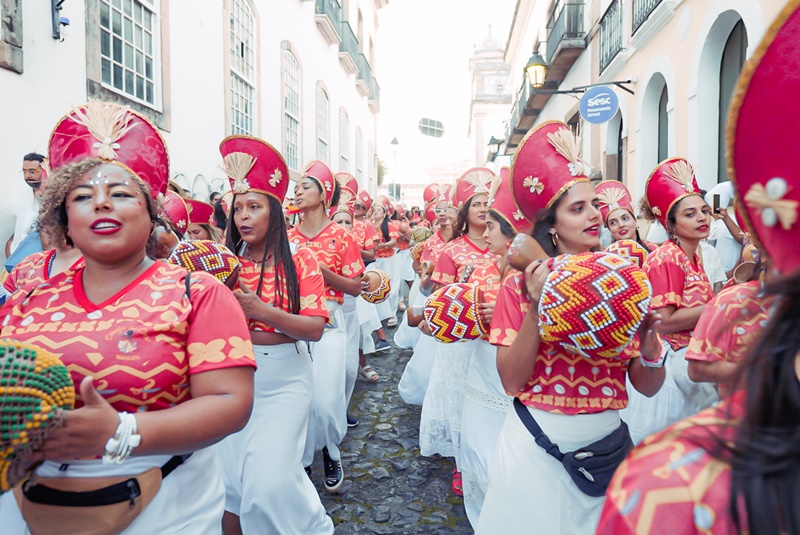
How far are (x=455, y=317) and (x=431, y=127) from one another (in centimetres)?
5377

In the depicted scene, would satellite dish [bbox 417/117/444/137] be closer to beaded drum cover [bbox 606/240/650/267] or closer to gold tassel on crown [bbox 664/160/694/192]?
gold tassel on crown [bbox 664/160/694/192]

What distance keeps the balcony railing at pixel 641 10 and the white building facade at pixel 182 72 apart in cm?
742

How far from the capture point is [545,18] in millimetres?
21156

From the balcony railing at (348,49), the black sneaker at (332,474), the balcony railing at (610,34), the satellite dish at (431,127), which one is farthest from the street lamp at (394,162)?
the black sneaker at (332,474)

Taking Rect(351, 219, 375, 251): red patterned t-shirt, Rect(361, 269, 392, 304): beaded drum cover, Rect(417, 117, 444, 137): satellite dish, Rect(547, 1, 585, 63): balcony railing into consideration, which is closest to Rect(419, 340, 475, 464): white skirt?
Rect(361, 269, 392, 304): beaded drum cover

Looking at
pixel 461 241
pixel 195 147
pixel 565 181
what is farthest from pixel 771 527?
pixel 195 147

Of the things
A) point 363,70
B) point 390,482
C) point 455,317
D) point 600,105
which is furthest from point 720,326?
point 363,70

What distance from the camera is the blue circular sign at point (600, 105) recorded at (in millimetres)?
9242

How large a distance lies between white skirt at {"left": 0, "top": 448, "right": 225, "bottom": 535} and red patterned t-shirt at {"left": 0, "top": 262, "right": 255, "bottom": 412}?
0.25 metres

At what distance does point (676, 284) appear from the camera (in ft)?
11.6

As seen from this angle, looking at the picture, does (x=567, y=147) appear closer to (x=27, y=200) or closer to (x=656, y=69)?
(x=27, y=200)

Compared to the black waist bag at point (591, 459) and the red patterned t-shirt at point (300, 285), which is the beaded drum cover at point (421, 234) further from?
the black waist bag at point (591, 459)

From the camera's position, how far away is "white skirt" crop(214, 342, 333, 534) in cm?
295

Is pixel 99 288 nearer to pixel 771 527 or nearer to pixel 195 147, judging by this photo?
pixel 771 527
